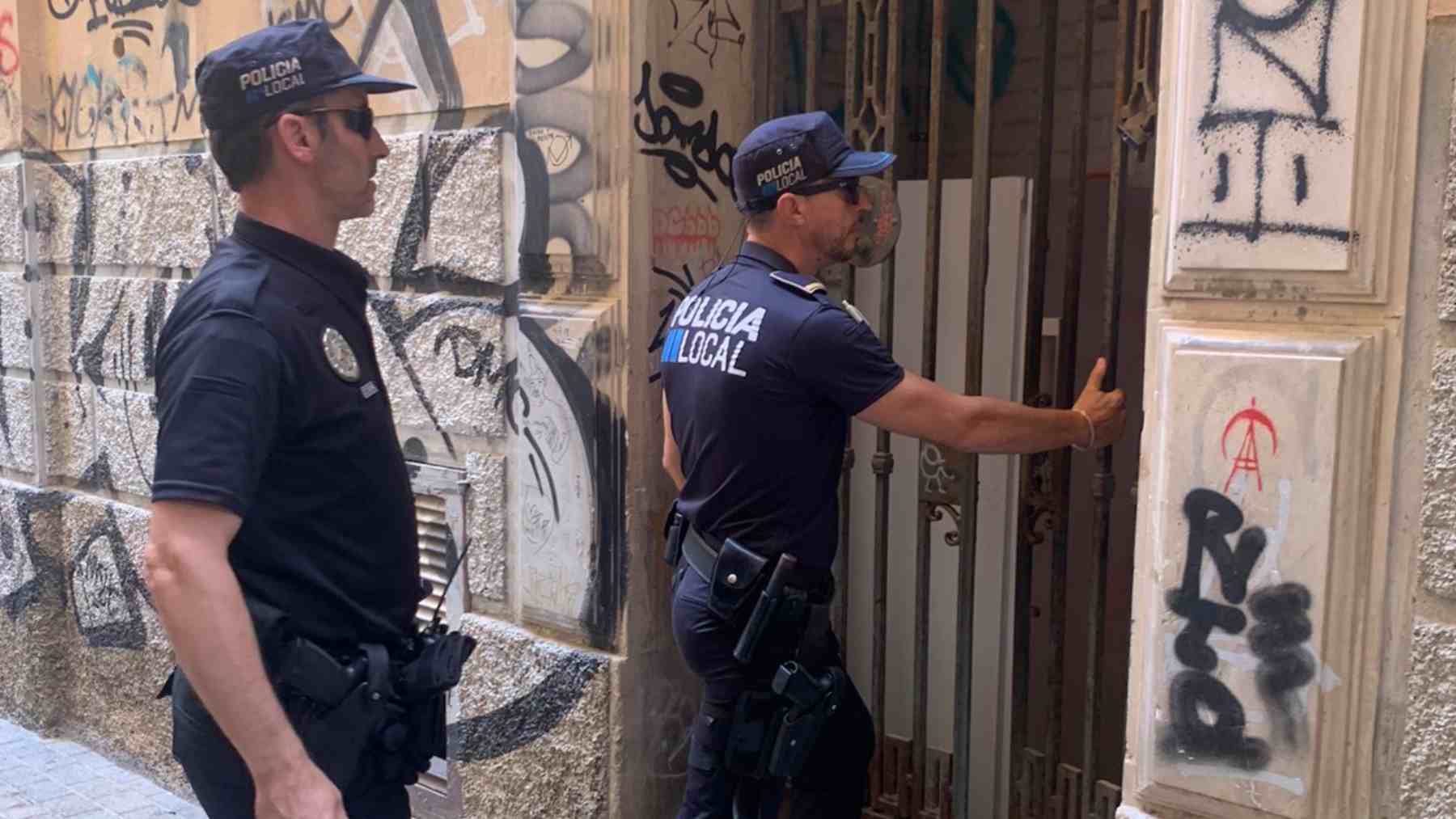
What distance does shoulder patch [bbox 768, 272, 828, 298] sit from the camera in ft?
9.20

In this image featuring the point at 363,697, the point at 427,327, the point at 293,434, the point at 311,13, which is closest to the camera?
the point at 293,434

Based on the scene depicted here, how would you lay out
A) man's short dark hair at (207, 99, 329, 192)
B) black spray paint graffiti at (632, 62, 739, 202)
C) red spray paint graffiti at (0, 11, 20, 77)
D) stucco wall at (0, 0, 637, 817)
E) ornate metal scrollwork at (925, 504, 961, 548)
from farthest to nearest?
red spray paint graffiti at (0, 11, 20, 77) < stucco wall at (0, 0, 637, 817) < black spray paint graffiti at (632, 62, 739, 202) < ornate metal scrollwork at (925, 504, 961, 548) < man's short dark hair at (207, 99, 329, 192)

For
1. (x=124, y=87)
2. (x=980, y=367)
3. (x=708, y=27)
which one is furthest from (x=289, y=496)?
(x=124, y=87)

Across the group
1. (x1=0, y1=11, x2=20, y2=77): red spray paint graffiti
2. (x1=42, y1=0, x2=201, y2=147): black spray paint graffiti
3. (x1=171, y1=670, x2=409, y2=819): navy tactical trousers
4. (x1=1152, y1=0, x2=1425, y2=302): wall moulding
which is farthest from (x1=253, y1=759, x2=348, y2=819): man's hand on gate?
(x1=0, y1=11, x2=20, y2=77): red spray paint graffiti

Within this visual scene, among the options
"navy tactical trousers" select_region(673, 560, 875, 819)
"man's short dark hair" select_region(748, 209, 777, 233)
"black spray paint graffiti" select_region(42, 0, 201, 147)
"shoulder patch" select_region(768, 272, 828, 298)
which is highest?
"black spray paint graffiti" select_region(42, 0, 201, 147)

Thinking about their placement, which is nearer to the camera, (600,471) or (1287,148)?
(1287,148)

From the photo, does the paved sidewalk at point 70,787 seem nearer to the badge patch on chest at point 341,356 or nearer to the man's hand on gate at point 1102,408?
the badge patch on chest at point 341,356

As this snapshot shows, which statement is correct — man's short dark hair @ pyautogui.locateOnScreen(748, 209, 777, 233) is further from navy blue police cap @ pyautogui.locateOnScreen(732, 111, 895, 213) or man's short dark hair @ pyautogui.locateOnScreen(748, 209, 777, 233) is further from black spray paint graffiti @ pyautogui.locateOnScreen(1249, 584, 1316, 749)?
black spray paint graffiti @ pyautogui.locateOnScreen(1249, 584, 1316, 749)

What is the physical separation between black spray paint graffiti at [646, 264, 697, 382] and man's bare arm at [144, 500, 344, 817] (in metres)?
1.67

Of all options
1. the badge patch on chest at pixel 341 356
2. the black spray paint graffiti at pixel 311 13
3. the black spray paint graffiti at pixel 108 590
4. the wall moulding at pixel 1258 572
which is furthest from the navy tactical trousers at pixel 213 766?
the black spray paint graffiti at pixel 108 590

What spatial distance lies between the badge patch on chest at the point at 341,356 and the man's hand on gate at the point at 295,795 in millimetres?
605

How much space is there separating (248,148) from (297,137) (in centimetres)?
8

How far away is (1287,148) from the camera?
7.32ft

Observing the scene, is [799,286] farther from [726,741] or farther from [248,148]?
[248,148]
